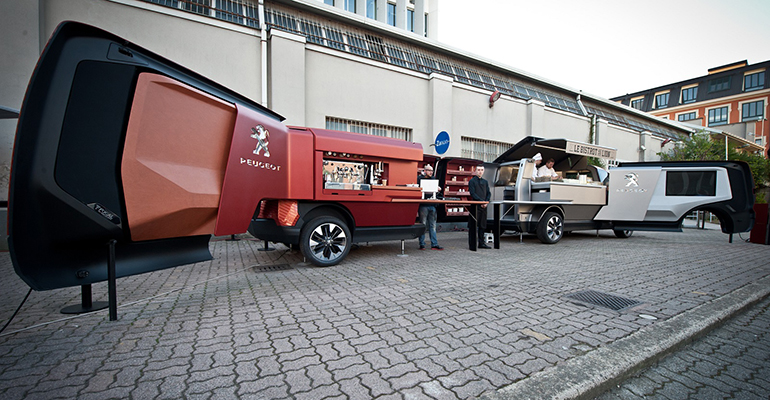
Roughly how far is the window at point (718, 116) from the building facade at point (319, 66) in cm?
4459

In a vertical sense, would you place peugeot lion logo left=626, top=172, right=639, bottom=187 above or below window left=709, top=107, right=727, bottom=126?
below

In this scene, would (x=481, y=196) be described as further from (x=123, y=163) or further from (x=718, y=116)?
(x=718, y=116)

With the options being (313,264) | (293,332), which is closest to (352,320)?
(293,332)

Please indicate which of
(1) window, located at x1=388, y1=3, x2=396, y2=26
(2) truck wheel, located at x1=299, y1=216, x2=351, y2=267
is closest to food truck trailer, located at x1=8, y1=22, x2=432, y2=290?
(2) truck wheel, located at x1=299, y1=216, x2=351, y2=267

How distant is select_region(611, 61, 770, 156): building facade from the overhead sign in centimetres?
4501

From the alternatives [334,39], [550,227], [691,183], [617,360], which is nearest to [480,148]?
[550,227]

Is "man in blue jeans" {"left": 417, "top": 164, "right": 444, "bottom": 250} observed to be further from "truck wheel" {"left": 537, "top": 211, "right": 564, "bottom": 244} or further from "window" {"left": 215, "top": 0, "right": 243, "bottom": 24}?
"window" {"left": 215, "top": 0, "right": 243, "bottom": 24}

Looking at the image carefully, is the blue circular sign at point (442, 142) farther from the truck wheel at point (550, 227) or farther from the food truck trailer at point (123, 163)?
the food truck trailer at point (123, 163)

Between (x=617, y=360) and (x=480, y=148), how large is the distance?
526 inches

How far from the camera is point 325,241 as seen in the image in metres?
5.36

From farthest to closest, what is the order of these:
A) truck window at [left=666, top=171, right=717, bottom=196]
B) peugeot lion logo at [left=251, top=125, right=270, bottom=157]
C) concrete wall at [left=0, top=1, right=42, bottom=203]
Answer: truck window at [left=666, top=171, right=717, bottom=196] < concrete wall at [left=0, top=1, right=42, bottom=203] < peugeot lion logo at [left=251, top=125, right=270, bottom=157]

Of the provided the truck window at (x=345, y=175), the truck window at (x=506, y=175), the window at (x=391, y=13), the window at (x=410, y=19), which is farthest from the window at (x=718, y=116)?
the truck window at (x=345, y=175)

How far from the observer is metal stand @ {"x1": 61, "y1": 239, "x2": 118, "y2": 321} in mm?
2869

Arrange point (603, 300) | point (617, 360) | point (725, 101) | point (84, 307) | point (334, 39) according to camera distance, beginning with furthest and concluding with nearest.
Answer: point (725, 101) < point (334, 39) < point (603, 300) < point (84, 307) < point (617, 360)
